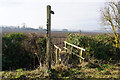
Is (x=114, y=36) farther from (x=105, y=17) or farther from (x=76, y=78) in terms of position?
(x=76, y=78)

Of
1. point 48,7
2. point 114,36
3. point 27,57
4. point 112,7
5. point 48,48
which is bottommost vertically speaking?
point 27,57

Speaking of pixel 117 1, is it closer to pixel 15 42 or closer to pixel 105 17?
pixel 105 17

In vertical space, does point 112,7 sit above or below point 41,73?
above

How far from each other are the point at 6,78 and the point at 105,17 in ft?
20.7

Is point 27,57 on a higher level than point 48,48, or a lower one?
lower

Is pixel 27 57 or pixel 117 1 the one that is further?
pixel 27 57

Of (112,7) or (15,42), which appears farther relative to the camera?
(15,42)

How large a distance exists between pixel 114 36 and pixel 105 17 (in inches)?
57.4

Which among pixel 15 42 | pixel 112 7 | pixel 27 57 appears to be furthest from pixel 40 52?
pixel 112 7

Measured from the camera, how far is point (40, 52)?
6605mm

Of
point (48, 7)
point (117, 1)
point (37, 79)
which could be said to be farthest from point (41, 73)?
point (117, 1)

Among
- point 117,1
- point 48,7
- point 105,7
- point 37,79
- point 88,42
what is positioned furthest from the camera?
point 88,42

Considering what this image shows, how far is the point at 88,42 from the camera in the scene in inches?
275

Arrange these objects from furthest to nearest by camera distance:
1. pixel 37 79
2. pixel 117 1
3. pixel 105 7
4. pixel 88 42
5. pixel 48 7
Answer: pixel 88 42, pixel 105 7, pixel 117 1, pixel 48 7, pixel 37 79
